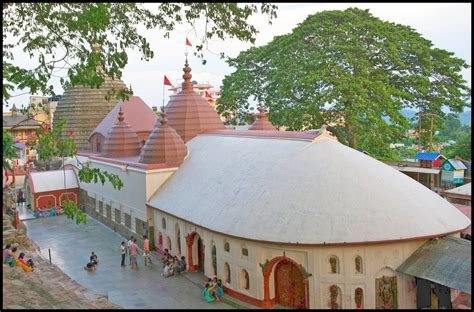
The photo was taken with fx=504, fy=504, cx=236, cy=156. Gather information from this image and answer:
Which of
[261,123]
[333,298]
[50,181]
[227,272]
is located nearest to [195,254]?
[227,272]

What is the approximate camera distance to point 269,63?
37.4m

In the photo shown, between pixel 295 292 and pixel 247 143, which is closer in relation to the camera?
pixel 295 292

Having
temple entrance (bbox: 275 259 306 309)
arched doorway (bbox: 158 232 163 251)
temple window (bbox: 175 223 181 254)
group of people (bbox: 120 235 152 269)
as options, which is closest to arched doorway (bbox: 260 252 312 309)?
temple entrance (bbox: 275 259 306 309)

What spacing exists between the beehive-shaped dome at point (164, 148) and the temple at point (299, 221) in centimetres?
103

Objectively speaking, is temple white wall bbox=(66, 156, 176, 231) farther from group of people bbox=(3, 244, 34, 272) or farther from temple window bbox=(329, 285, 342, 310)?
temple window bbox=(329, 285, 342, 310)

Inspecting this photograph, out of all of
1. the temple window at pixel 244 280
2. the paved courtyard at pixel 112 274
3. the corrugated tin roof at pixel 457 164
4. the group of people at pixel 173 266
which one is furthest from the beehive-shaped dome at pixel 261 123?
the temple window at pixel 244 280

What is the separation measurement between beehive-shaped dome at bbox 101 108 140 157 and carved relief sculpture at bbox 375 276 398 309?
62.7 ft

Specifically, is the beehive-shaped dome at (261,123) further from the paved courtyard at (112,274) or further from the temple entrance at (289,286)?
the temple entrance at (289,286)

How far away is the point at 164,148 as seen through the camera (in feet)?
81.9

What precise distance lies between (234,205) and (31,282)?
7.45 meters

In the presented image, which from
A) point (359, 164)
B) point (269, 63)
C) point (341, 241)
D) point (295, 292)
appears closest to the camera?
point (341, 241)

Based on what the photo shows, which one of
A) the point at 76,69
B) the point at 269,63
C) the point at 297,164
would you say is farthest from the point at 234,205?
the point at 269,63

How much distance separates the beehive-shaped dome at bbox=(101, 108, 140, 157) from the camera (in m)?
30.5

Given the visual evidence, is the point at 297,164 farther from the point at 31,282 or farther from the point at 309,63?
the point at 309,63
